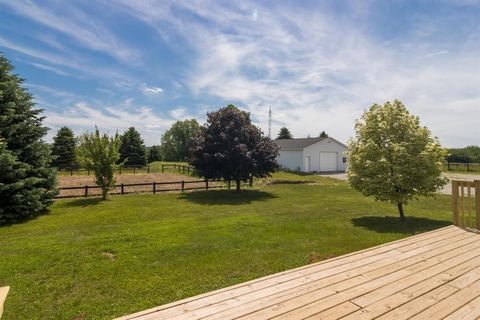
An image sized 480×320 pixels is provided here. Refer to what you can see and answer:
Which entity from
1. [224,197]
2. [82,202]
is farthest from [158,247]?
[224,197]

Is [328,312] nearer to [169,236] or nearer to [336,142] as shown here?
[169,236]

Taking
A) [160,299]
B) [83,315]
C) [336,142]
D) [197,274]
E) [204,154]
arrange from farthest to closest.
Answer: [336,142] → [204,154] → [197,274] → [160,299] → [83,315]

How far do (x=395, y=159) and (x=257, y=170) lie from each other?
10.6 m

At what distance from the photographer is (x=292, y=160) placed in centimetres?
4119

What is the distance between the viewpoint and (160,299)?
5102 mm

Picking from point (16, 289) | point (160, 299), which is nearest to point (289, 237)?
point (160, 299)

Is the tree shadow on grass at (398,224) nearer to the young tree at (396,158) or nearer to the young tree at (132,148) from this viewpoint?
the young tree at (396,158)

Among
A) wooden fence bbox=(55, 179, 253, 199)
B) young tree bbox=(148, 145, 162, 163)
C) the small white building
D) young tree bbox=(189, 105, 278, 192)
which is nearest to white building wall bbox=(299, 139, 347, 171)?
the small white building

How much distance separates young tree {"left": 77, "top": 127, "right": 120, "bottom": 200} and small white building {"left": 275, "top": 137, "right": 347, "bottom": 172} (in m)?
26.9

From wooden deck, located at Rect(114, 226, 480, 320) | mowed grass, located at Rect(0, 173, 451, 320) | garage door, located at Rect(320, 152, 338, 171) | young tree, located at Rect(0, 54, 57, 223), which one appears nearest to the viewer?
wooden deck, located at Rect(114, 226, 480, 320)

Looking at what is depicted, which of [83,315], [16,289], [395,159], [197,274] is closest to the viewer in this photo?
[83,315]

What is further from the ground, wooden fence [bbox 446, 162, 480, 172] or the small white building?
the small white building

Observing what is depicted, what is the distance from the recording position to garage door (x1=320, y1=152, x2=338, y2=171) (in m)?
40.9

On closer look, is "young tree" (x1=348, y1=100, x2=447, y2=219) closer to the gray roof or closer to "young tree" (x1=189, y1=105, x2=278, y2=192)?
"young tree" (x1=189, y1=105, x2=278, y2=192)
